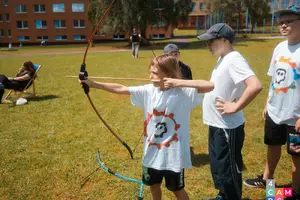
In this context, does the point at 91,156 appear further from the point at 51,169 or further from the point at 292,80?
the point at 292,80

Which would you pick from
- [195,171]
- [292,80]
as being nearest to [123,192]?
[195,171]

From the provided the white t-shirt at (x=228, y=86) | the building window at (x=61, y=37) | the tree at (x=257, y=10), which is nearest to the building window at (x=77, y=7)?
the building window at (x=61, y=37)

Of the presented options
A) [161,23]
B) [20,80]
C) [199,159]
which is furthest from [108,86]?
[161,23]

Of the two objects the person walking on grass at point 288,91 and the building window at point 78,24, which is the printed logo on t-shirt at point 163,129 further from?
the building window at point 78,24

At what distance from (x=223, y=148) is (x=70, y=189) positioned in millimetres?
2016

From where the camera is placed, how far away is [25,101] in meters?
7.88

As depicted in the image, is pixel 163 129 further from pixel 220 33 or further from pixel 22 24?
pixel 22 24

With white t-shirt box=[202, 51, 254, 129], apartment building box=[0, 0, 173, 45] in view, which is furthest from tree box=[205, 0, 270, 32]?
white t-shirt box=[202, 51, 254, 129]

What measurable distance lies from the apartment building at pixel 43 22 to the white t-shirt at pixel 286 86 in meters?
41.2

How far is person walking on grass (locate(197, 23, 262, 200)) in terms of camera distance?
2.46 meters

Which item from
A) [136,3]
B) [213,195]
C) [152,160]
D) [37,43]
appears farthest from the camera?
[37,43]

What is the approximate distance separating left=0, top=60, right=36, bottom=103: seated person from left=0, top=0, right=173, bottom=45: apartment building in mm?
35890

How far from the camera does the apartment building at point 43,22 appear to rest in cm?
4309

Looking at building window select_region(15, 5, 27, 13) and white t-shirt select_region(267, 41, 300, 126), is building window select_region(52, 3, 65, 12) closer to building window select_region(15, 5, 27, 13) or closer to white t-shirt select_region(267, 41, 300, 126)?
building window select_region(15, 5, 27, 13)
